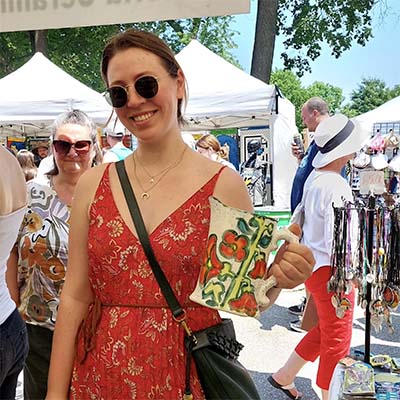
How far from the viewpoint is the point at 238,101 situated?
20.6 feet

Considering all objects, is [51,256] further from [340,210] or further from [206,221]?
[340,210]

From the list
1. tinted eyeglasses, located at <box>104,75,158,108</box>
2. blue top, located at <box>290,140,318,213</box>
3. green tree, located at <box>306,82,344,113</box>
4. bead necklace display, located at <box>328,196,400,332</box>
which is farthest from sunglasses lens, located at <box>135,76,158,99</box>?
green tree, located at <box>306,82,344,113</box>

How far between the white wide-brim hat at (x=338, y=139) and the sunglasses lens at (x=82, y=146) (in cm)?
130

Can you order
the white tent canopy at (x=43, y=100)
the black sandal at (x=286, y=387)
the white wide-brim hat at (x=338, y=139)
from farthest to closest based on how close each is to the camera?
the white tent canopy at (x=43, y=100)
the black sandal at (x=286, y=387)
the white wide-brim hat at (x=338, y=139)

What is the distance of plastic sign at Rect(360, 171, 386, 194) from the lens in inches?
76.4

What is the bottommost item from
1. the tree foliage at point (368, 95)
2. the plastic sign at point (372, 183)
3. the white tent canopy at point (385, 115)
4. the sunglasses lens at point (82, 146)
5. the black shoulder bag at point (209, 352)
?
the black shoulder bag at point (209, 352)

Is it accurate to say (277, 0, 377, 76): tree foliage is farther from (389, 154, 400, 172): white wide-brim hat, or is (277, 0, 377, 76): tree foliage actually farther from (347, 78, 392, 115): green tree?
(347, 78, 392, 115): green tree

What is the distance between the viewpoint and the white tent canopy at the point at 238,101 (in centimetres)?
618

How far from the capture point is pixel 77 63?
17438mm

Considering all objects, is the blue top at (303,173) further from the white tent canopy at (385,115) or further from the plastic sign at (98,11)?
the white tent canopy at (385,115)

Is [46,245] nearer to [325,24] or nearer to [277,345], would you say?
[277,345]

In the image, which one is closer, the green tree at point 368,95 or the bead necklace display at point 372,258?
the bead necklace display at point 372,258

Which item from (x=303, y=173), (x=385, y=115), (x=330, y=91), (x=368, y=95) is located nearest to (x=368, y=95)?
(x=368, y=95)

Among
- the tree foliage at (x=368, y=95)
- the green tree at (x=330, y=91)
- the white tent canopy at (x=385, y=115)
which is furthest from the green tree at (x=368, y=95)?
the white tent canopy at (x=385, y=115)
